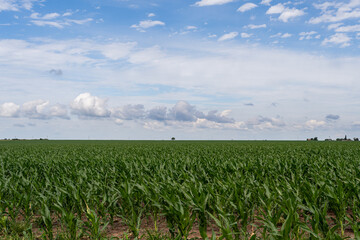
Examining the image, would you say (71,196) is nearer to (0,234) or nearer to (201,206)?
(0,234)

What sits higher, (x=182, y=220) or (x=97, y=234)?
(x=182, y=220)

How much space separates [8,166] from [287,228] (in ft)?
47.2

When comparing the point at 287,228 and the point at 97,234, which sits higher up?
the point at 287,228

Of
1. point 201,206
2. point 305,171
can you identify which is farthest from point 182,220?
point 305,171

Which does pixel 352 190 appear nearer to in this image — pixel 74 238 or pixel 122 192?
pixel 122 192

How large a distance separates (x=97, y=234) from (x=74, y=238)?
656 mm

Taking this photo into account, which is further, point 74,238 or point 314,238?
point 74,238

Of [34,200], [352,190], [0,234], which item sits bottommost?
[0,234]

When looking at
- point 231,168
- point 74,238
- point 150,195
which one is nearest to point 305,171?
point 231,168

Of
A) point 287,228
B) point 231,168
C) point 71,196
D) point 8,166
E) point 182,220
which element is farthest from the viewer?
point 8,166

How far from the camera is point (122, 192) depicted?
671cm

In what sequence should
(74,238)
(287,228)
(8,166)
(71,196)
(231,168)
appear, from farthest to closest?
(8,166) → (231,168) → (71,196) → (74,238) → (287,228)

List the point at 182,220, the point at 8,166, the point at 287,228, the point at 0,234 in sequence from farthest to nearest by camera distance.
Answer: the point at 8,166, the point at 0,234, the point at 182,220, the point at 287,228

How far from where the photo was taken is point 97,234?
555cm
